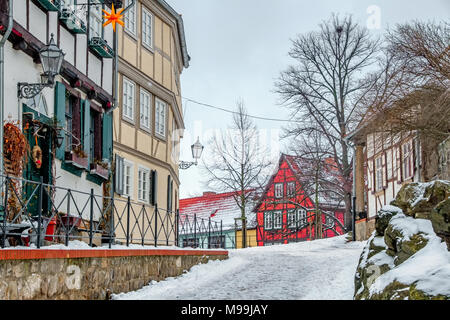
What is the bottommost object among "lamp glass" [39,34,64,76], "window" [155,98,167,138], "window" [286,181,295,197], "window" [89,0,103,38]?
"window" [286,181,295,197]

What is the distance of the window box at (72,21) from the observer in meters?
14.6

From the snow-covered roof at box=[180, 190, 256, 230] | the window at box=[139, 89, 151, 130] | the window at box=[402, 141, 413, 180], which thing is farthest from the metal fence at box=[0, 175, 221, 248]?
the snow-covered roof at box=[180, 190, 256, 230]

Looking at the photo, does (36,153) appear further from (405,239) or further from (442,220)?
(442,220)

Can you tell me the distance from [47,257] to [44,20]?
239 inches

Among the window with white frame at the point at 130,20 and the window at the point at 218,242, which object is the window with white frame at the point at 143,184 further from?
the window with white frame at the point at 130,20

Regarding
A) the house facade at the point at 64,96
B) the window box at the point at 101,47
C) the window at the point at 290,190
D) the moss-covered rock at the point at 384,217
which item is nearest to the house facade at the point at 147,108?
the house facade at the point at 64,96

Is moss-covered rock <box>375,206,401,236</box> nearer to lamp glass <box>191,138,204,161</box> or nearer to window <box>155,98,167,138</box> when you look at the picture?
window <box>155,98,167,138</box>

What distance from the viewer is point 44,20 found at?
13828 millimetres

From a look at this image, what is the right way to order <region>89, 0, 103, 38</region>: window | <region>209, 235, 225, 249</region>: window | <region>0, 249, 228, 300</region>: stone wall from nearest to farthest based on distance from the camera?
<region>0, 249, 228, 300</region>: stone wall < <region>89, 0, 103, 38</region>: window < <region>209, 235, 225, 249</region>: window

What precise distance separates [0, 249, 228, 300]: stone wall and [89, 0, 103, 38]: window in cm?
549

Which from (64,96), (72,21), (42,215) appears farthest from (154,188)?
(42,215)

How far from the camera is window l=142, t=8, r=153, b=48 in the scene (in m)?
21.6
